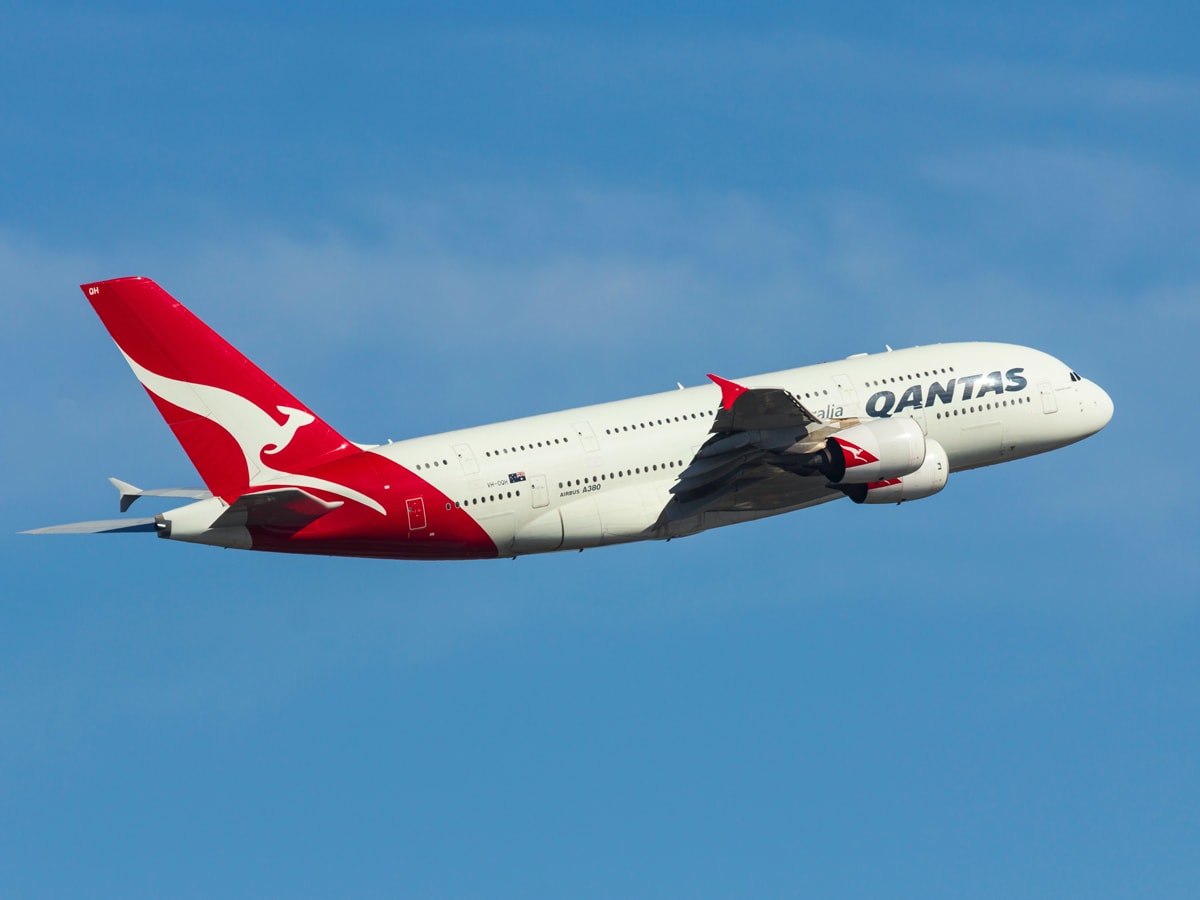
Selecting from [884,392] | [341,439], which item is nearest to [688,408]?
[884,392]

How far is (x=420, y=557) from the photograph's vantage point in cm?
5241

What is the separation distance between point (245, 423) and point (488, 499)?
7.49 m

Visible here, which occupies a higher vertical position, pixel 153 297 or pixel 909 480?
pixel 153 297

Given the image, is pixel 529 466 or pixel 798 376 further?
pixel 798 376

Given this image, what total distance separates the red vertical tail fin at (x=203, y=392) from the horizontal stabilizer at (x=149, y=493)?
1993mm

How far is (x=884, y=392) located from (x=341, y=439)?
17.5 metres

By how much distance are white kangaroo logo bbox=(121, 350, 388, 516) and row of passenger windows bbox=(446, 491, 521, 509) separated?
217cm

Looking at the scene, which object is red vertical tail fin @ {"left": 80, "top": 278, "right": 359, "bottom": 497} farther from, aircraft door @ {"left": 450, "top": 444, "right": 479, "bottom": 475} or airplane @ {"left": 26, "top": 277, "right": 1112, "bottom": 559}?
aircraft door @ {"left": 450, "top": 444, "right": 479, "bottom": 475}

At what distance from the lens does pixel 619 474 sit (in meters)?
53.0

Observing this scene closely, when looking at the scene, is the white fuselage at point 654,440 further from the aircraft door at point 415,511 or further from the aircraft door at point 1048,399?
the aircraft door at point 415,511

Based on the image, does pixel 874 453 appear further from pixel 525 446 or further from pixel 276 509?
pixel 276 509

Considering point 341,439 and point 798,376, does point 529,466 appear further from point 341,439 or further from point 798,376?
point 798,376

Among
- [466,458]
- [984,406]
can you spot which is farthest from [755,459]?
[984,406]

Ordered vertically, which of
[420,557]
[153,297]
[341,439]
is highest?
[153,297]
